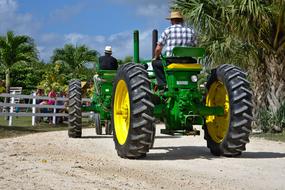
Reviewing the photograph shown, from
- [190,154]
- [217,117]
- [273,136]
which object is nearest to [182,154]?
[190,154]

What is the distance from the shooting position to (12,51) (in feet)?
132

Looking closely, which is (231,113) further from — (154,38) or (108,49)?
(108,49)

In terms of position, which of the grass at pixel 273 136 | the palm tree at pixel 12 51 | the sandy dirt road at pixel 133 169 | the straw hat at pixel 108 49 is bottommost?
the sandy dirt road at pixel 133 169

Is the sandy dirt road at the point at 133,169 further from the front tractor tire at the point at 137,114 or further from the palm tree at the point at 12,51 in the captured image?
the palm tree at the point at 12,51

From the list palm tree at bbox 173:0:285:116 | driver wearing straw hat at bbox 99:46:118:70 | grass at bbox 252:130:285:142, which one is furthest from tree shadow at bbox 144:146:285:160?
palm tree at bbox 173:0:285:116

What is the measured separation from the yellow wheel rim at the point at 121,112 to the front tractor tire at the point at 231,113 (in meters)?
1.56

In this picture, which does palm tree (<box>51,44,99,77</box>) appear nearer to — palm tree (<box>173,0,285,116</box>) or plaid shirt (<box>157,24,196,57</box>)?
palm tree (<box>173,0,285,116</box>)

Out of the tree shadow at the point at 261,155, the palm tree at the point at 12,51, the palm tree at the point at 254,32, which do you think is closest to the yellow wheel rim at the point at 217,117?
the tree shadow at the point at 261,155

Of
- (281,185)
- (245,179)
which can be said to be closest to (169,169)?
(245,179)

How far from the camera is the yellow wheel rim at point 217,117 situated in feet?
30.9

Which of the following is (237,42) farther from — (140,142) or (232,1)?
(140,142)

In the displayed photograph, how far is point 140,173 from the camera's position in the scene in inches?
281

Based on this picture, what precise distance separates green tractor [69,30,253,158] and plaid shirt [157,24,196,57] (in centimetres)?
31

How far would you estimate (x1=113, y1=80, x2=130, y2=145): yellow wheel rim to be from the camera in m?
9.24
